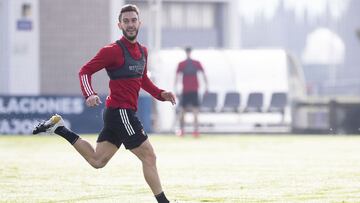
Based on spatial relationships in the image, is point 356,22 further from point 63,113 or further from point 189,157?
point 189,157

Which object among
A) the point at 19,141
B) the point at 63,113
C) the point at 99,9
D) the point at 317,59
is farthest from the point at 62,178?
the point at 317,59

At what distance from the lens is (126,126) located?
10.9 metres

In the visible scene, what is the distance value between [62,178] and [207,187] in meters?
2.33

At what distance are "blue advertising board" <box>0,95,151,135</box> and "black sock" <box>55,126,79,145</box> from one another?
18597 millimetres

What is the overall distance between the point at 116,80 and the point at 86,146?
881 millimetres

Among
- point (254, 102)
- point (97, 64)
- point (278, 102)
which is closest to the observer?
point (97, 64)

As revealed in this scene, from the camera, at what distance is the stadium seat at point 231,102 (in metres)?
34.2

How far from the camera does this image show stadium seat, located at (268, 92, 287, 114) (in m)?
34.0

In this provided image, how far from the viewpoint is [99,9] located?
125ft

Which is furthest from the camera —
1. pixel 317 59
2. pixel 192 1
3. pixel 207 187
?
pixel 317 59

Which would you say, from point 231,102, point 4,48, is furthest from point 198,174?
point 4,48

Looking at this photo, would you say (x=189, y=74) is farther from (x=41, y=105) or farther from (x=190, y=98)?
(x=41, y=105)

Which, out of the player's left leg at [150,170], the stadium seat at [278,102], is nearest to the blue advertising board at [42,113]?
the stadium seat at [278,102]

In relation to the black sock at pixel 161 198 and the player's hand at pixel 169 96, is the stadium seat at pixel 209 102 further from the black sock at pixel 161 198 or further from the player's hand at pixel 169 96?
the black sock at pixel 161 198
